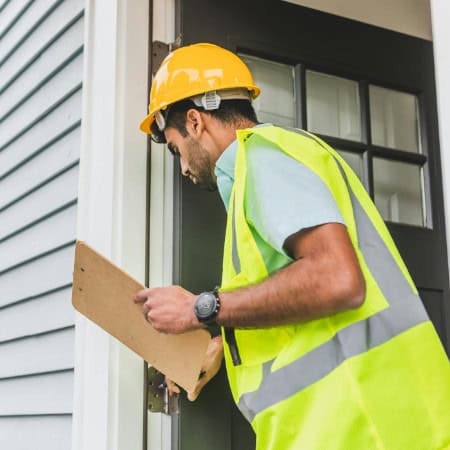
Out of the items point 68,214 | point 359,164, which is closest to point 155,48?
point 68,214

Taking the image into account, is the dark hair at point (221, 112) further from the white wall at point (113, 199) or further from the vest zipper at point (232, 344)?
the vest zipper at point (232, 344)

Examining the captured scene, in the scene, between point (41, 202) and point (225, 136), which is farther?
point (41, 202)

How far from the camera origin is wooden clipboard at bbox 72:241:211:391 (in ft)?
6.05

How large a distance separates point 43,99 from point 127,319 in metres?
1.33

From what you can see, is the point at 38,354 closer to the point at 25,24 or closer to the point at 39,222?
the point at 39,222

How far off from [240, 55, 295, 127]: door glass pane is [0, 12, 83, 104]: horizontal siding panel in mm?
620

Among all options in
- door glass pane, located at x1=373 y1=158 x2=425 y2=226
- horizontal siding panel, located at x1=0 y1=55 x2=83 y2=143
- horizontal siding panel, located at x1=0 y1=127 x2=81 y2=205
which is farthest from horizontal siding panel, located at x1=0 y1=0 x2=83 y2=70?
door glass pane, located at x1=373 y1=158 x2=425 y2=226

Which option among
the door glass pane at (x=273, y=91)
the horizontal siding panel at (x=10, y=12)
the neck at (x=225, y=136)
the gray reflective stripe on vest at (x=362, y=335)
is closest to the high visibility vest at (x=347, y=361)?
the gray reflective stripe on vest at (x=362, y=335)

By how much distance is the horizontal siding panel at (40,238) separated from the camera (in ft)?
8.50

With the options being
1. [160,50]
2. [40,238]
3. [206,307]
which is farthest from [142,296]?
[40,238]

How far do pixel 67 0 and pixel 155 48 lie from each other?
27.5 inches

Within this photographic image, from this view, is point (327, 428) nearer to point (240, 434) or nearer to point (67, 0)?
point (240, 434)

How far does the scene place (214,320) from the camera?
1630mm

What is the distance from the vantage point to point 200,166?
1.98 metres
